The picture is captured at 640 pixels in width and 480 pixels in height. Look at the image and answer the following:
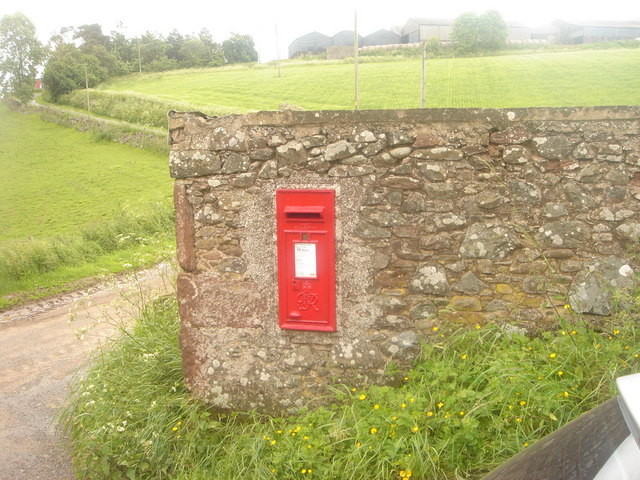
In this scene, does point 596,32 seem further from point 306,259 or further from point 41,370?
point 41,370

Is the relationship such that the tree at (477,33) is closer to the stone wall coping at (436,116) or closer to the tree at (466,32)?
the tree at (466,32)

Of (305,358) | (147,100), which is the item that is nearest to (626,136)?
(305,358)

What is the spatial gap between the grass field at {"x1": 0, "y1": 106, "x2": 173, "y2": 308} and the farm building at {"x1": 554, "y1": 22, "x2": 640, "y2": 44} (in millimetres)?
29097

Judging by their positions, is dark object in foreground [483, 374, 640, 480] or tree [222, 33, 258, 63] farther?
tree [222, 33, 258, 63]

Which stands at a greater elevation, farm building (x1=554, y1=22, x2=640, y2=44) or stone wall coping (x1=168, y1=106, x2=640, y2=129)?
farm building (x1=554, y1=22, x2=640, y2=44)

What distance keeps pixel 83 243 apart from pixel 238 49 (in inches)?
1641

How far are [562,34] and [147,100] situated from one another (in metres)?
29.0

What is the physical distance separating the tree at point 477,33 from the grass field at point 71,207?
1734 cm

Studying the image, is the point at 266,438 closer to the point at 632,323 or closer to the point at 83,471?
the point at 83,471

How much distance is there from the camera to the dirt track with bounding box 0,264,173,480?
521 centimetres

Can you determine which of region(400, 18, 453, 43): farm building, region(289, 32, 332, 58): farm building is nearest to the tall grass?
region(400, 18, 453, 43): farm building

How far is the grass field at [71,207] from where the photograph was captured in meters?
12.0

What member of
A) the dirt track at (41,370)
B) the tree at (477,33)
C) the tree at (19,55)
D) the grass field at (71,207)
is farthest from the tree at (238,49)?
the dirt track at (41,370)

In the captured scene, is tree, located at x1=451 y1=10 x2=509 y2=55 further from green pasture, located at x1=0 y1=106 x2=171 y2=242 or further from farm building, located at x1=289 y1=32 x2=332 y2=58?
farm building, located at x1=289 y1=32 x2=332 y2=58
